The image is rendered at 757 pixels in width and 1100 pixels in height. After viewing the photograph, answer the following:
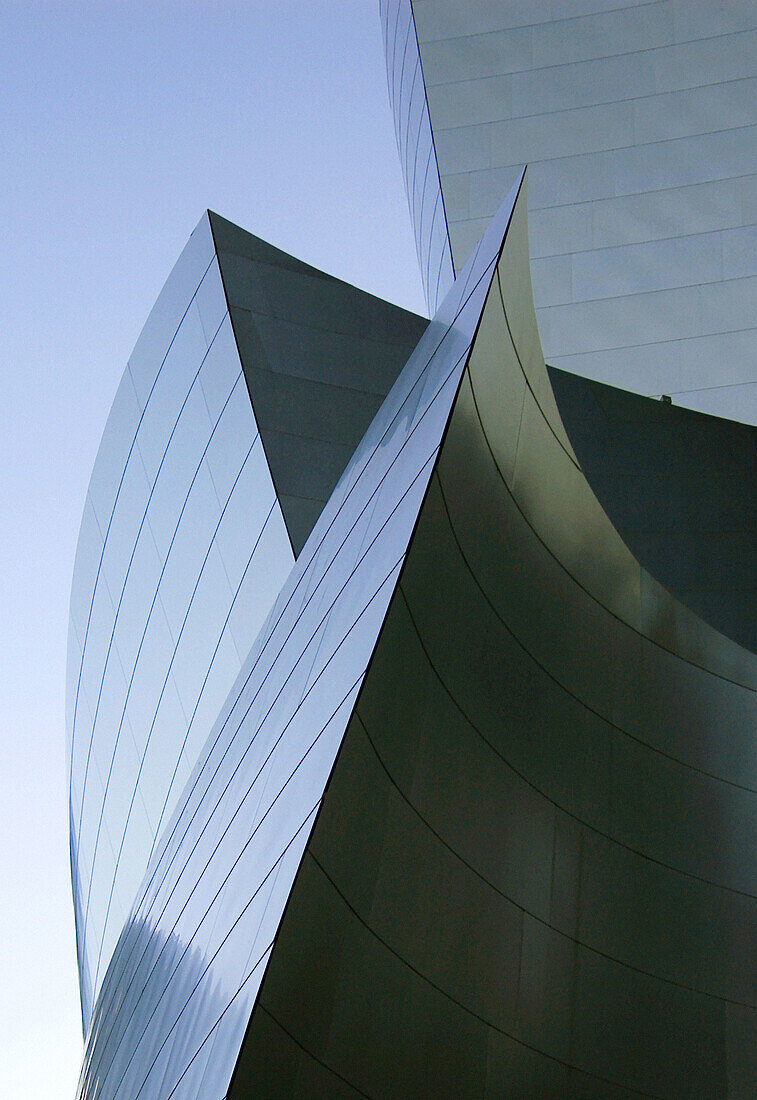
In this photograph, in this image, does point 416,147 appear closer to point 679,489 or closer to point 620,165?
point 620,165

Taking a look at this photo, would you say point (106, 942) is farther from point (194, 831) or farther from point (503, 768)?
point (503, 768)

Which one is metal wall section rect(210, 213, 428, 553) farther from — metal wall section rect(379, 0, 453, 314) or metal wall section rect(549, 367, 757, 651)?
metal wall section rect(379, 0, 453, 314)

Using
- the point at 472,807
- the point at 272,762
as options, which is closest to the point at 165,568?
the point at 272,762

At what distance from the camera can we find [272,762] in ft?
29.6

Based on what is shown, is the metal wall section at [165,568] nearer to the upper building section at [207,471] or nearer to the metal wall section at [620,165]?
the upper building section at [207,471]

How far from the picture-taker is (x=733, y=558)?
1802cm

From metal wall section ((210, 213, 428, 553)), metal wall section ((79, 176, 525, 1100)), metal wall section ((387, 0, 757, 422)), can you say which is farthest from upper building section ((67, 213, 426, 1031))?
metal wall section ((387, 0, 757, 422))

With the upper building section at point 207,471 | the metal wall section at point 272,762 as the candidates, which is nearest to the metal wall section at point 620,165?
the upper building section at point 207,471

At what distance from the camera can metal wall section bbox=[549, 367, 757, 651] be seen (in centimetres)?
1784

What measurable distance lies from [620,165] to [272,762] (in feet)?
96.9

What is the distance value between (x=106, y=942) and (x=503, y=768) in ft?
54.9

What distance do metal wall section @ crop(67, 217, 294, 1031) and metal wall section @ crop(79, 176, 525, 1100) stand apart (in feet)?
14.8

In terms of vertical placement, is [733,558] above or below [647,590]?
above

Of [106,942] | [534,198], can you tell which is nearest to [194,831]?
[106,942]
